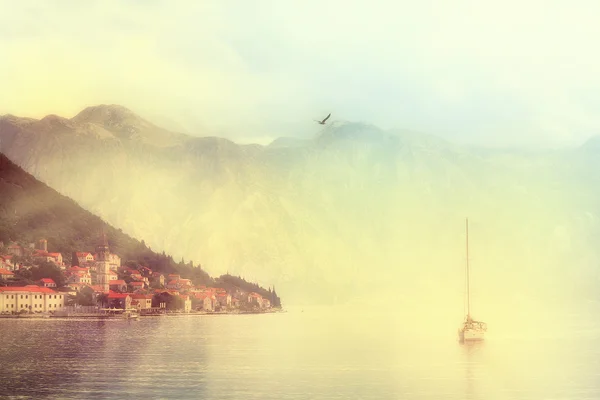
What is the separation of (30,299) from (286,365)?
21.0 meters

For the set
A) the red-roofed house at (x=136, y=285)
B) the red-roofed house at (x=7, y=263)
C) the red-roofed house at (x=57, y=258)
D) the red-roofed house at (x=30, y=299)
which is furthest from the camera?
the red-roofed house at (x=136, y=285)

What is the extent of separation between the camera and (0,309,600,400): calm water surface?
14766mm

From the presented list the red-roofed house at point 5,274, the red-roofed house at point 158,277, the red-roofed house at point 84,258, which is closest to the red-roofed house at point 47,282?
the red-roofed house at point 5,274

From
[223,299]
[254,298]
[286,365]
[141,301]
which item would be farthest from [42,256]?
[286,365]

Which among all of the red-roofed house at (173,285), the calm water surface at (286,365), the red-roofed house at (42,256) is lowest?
the calm water surface at (286,365)

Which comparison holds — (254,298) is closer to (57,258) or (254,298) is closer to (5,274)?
(57,258)

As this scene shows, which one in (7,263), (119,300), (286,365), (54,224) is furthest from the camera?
(54,224)

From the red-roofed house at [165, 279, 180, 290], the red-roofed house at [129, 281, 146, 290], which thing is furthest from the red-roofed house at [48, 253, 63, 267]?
the red-roofed house at [165, 279, 180, 290]

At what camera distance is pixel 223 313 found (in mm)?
44938

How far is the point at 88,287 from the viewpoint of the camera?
38.1 metres

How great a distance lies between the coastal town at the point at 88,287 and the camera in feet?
120

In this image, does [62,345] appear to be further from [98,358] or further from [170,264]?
[170,264]

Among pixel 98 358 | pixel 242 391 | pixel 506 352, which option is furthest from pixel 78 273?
pixel 242 391

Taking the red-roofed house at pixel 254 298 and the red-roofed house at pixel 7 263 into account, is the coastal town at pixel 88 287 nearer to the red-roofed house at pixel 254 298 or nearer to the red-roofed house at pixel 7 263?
the red-roofed house at pixel 7 263
